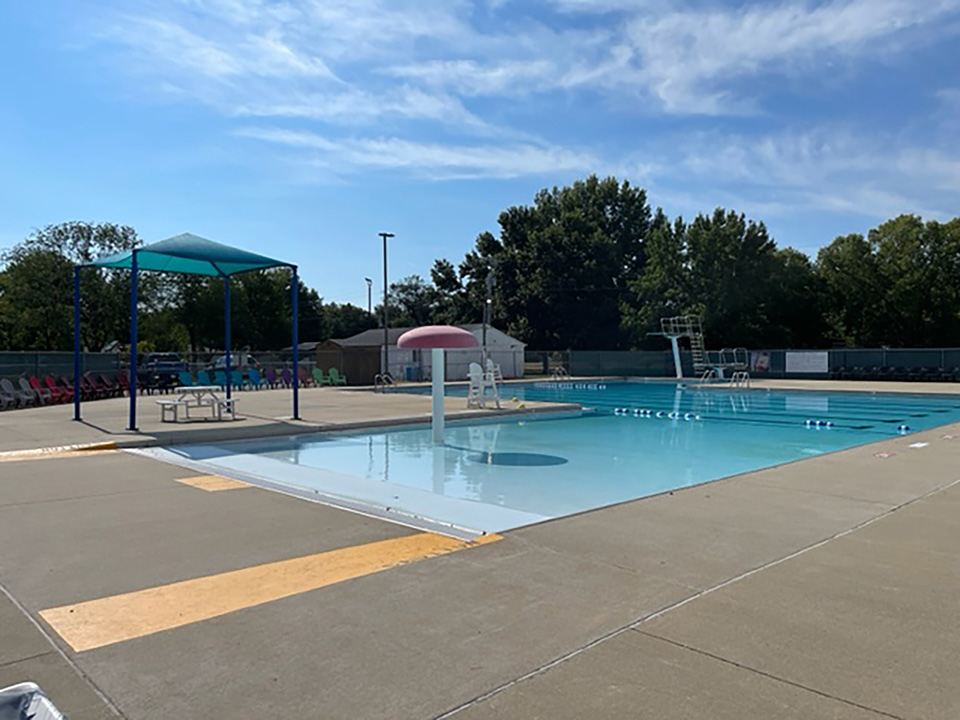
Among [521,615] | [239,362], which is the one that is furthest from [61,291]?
[521,615]

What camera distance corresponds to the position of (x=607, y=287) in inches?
2291

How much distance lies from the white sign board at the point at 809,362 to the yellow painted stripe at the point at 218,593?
3550cm

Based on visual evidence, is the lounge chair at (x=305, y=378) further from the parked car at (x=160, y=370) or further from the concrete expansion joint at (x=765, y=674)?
the concrete expansion joint at (x=765, y=674)

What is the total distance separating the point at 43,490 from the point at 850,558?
769 centimetres

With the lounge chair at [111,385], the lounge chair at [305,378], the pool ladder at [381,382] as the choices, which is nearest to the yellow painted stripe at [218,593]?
the lounge chair at [111,385]

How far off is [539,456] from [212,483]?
223 inches

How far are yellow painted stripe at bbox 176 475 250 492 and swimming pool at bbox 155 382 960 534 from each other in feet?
1.04

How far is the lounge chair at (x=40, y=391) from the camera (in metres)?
19.4

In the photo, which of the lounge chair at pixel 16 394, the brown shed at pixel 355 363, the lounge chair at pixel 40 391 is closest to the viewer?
the lounge chair at pixel 16 394

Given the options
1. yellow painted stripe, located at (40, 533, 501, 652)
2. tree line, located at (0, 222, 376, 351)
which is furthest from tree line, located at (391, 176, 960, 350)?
yellow painted stripe, located at (40, 533, 501, 652)

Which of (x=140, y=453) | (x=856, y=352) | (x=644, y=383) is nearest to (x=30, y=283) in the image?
(x=644, y=383)

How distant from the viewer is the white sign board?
36438 mm

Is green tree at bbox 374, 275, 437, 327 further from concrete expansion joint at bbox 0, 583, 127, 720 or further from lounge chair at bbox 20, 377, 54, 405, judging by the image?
concrete expansion joint at bbox 0, 583, 127, 720

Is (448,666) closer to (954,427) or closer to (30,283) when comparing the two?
(954,427)
